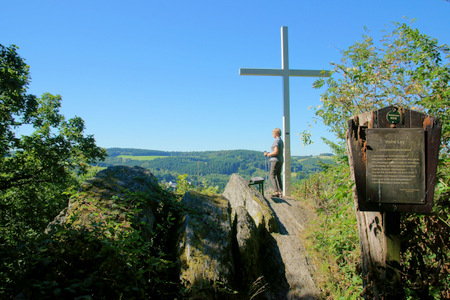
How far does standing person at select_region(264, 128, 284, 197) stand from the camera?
8.85 meters

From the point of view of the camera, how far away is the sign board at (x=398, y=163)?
305cm

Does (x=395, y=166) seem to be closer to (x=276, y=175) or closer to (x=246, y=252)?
(x=246, y=252)

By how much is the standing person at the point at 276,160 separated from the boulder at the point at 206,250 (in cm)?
429

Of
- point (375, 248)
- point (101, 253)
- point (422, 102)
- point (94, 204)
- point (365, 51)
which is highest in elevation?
point (365, 51)

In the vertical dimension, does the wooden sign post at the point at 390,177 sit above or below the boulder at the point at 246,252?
above

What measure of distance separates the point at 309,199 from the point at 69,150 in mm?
8290

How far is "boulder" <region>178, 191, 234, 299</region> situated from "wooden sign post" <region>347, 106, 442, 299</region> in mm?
1830

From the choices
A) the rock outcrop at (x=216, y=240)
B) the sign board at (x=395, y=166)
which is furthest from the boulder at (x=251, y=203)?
the sign board at (x=395, y=166)

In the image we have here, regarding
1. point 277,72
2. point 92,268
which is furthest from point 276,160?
point 92,268

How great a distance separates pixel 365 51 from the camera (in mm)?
5996

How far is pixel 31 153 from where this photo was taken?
905 cm

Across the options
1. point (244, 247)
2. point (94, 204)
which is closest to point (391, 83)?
point (244, 247)

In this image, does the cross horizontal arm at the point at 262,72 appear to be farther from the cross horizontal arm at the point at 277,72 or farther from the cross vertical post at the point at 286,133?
the cross vertical post at the point at 286,133

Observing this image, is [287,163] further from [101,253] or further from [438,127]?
[101,253]
